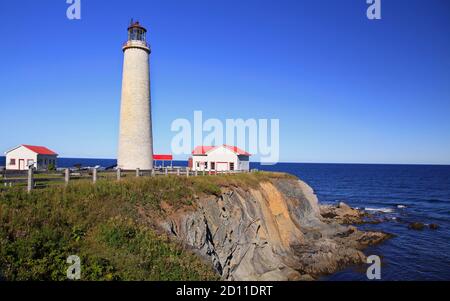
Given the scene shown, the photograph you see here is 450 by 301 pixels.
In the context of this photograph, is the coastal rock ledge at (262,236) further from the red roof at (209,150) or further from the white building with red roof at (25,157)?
the white building with red roof at (25,157)

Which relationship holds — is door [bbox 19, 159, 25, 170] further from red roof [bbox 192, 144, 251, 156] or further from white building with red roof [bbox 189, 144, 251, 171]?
red roof [bbox 192, 144, 251, 156]

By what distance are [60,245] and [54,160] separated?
143 feet

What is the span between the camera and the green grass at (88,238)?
8672 mm

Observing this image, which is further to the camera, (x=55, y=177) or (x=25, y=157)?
(x=25, y=157)

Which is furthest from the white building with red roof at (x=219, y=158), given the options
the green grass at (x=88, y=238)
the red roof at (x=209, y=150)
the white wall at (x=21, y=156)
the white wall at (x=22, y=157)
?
the green grass at (x=88, y=238)

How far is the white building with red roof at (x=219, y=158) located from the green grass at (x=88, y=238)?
27583mm

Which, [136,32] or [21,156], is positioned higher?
[136,32]

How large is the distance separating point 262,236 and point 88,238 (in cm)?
1691

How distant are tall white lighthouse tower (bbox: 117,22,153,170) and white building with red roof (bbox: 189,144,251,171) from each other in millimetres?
15887

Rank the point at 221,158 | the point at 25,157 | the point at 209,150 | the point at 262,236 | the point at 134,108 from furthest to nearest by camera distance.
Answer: the point at 209,150
the point at 221,158
the point at 25,157
the point at 134,108
the point at 262,236

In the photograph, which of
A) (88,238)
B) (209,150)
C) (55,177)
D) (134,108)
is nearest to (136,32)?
(134,108)

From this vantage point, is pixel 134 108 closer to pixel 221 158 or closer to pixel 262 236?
pixel 262 236

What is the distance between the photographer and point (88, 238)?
10.8m

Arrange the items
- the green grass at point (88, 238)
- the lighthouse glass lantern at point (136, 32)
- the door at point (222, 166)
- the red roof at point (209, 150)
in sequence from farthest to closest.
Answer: the red roof at point (209, 150)
the door at point (222, 166)
the lighthouse glass lantern at point (136, 32)
the green grass at point (88, 238)
